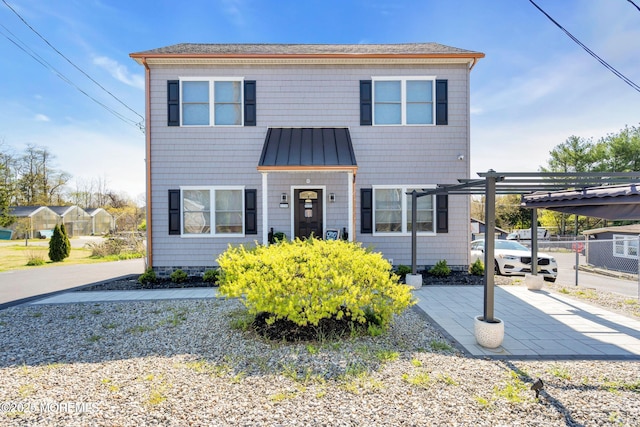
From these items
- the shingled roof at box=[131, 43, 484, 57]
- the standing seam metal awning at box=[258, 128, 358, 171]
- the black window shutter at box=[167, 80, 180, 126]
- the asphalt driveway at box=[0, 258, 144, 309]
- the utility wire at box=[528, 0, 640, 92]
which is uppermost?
the shingled roof at box=[131, 43, 484, 57]

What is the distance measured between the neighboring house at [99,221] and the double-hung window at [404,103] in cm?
3926

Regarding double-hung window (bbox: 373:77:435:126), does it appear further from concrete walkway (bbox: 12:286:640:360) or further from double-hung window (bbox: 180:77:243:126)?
concrete walkway (bbox: 12:286:640:360)

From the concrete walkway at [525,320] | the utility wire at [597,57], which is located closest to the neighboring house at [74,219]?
the concrete walkway at [525,320]

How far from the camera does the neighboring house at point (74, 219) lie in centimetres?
3297

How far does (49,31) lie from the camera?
1053 cm

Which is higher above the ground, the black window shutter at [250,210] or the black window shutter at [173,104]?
the black window shutter at [173,104]

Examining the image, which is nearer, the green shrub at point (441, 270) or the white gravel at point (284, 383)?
the white gravel at point (284, 383)

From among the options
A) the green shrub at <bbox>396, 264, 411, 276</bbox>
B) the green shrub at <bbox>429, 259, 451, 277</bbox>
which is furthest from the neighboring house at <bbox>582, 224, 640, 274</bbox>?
the green shrub at <bbox>396, 264, 411, 276</bbox>

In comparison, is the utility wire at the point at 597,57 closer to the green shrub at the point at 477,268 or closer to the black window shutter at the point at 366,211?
the black window shutter at the point at 366,211

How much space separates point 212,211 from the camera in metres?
8.95

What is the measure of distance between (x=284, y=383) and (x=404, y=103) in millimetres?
8379

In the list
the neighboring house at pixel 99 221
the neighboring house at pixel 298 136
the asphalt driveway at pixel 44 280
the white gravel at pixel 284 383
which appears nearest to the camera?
the white gravel at pixel 284 383

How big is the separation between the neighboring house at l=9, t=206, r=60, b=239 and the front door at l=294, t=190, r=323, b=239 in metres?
31.5

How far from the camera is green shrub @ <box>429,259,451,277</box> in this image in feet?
28.1
